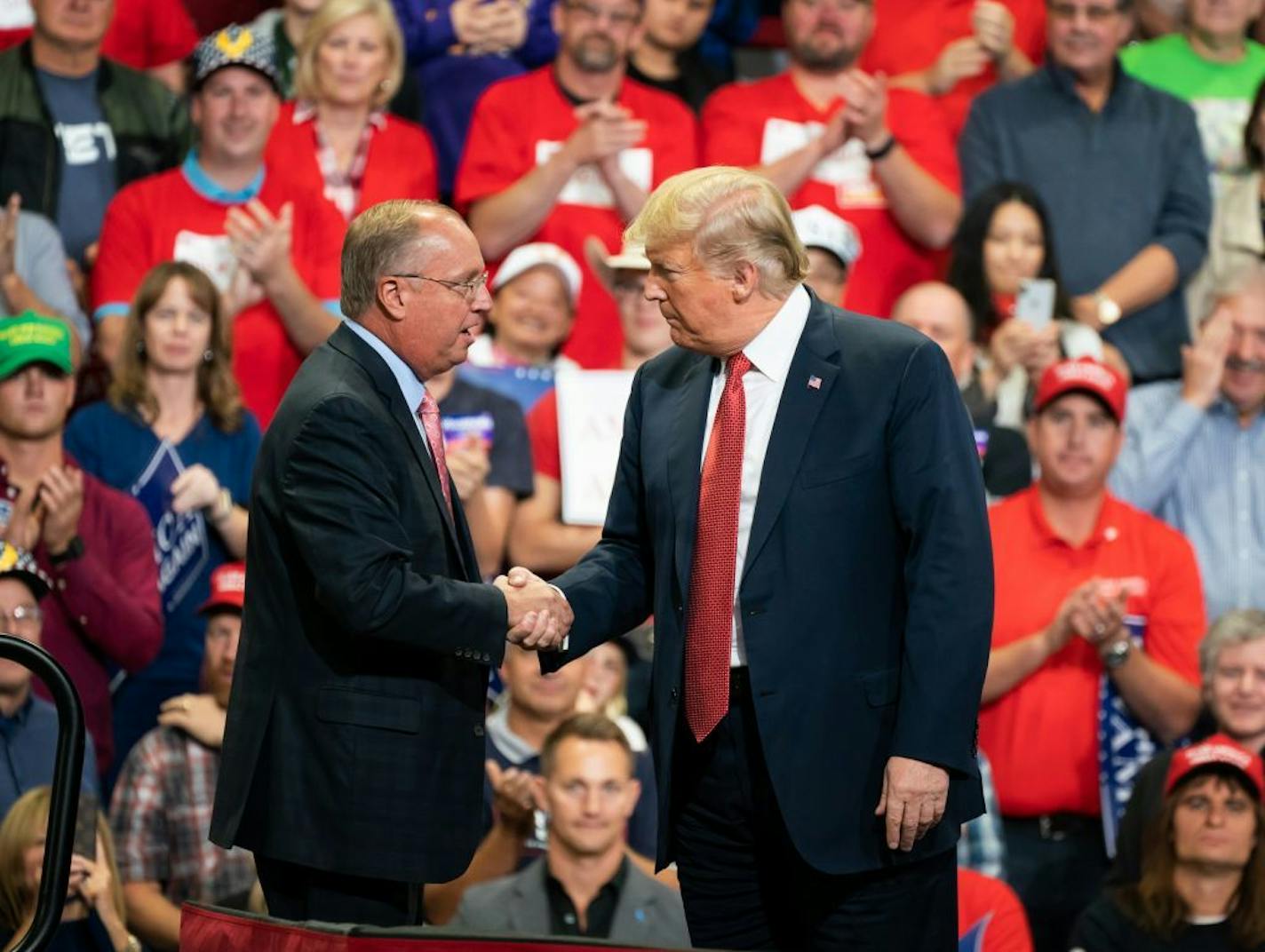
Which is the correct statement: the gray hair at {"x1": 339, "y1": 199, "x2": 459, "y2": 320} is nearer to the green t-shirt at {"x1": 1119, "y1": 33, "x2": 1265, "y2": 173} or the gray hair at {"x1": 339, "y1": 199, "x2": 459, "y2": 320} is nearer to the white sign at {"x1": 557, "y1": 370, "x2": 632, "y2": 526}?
the white sign at {"x1": 557, "y1": 370, "x2": 632, "y2": 526}

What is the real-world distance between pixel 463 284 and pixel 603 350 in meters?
3.71

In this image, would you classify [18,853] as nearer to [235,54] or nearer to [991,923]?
[991,923]

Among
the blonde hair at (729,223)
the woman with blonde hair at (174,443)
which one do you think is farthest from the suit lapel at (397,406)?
the woman with blonde hair at (174,443)

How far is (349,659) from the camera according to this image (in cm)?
407

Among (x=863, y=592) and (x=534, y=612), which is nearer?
(x=863, y=592)

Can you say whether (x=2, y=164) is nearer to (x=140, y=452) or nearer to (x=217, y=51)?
(x=217, y=51)

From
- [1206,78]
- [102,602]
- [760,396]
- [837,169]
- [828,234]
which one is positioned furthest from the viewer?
[1206,78]

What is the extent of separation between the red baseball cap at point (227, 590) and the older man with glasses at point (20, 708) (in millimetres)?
519

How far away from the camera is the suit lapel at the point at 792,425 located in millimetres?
4027

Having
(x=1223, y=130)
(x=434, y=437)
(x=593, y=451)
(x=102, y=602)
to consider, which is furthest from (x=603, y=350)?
(x=434, y=437)

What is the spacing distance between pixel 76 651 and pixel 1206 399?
383cm

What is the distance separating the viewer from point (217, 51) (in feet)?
25.0

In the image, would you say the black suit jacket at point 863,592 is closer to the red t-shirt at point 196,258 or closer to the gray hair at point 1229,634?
the gray hair at point 1229,634

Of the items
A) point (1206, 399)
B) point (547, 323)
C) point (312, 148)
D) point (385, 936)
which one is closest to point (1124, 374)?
point (1206, 399)
